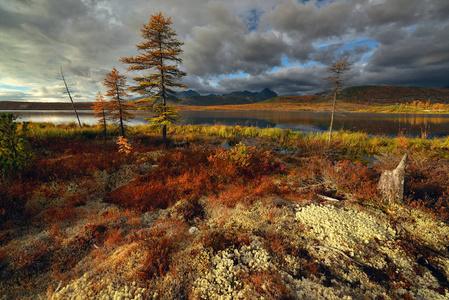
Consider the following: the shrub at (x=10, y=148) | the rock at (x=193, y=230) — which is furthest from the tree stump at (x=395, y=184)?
the shrub at (x=10, y=148)

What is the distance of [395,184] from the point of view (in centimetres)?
529

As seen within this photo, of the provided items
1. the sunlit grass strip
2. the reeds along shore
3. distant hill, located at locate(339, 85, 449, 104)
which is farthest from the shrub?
distant hill, located at locate(339, 85, 449, 104)

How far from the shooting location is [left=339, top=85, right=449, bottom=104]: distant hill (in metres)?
136

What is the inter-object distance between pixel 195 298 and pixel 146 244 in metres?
1.56

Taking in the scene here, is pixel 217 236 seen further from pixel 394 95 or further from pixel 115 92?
pixel 394 95

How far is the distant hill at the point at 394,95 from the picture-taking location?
13638 cm

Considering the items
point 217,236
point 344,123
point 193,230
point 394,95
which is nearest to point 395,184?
point 217,236

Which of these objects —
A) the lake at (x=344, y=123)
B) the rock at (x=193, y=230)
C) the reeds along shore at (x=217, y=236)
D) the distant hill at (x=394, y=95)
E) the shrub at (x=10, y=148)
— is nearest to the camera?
the reeds along shore at (x=217, y=236)

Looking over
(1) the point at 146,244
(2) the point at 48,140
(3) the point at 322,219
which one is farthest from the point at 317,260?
(2) the point at 48,140

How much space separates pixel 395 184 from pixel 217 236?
235 inches

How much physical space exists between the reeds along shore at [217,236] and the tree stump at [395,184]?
195 millimetres

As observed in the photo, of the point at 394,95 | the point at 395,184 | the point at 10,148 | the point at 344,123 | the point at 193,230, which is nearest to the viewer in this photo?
the point at 193,230

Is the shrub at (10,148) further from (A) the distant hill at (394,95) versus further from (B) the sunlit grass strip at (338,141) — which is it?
(A) the distant hill at (394,95)

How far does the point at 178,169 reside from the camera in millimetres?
8297
